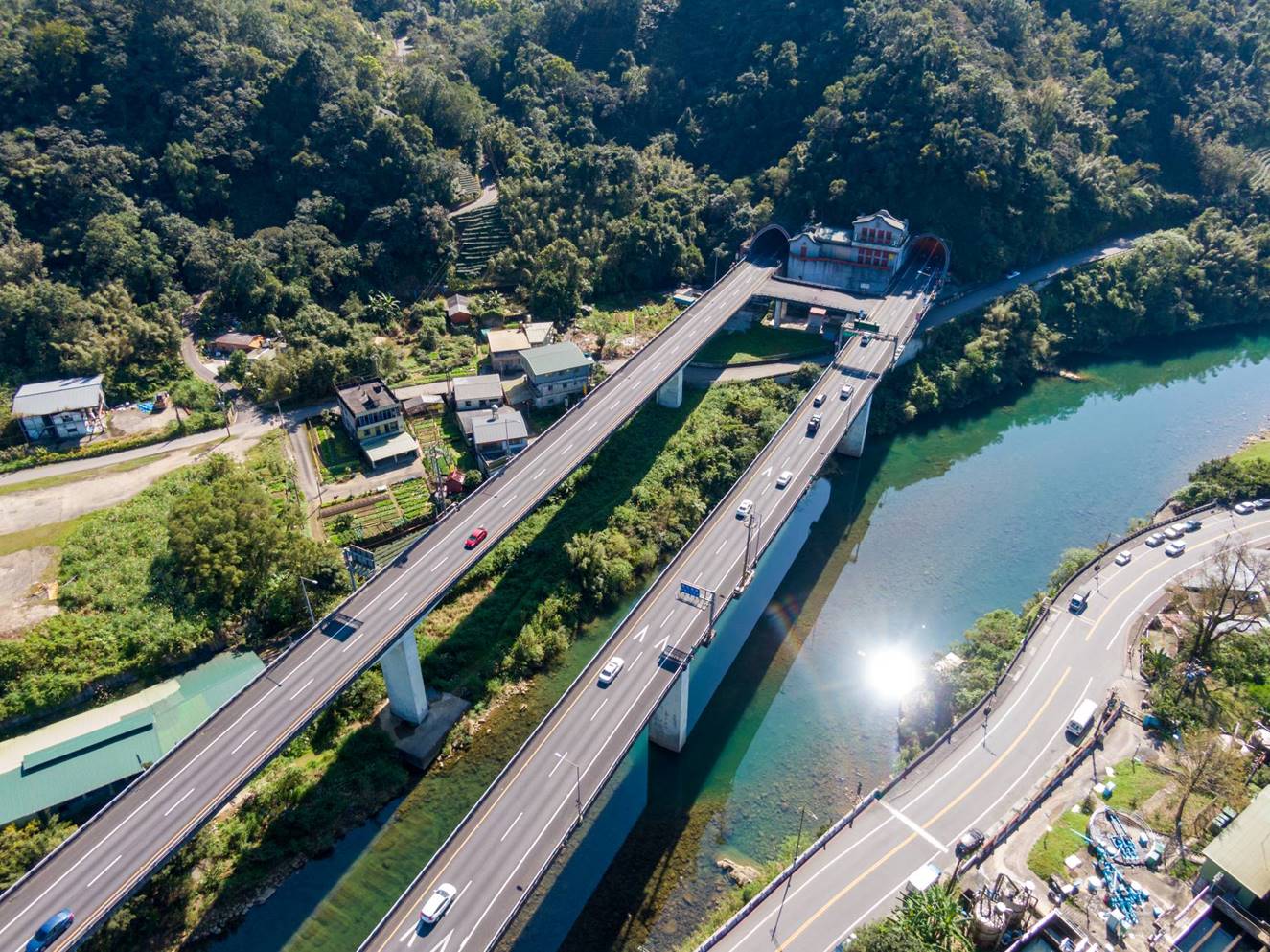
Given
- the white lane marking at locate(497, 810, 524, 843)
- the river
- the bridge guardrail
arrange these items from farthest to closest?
the river, the white lane marking at locate(497, 810, 524, 843), the bridge guardrail

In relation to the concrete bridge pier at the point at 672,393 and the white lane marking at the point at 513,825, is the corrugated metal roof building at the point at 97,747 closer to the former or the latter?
the white lane marking at the point at 513,825

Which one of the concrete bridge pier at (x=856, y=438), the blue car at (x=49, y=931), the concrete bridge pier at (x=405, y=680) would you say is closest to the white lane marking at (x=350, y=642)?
the concrete bridge pier at (x=405, y=680)

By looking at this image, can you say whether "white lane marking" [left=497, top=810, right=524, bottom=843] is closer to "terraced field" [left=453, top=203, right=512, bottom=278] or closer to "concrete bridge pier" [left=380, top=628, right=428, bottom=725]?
"concrete bridge pier" [left=380, top=628, right=428, bottom=725]

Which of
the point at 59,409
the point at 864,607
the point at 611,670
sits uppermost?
the point at 59,409

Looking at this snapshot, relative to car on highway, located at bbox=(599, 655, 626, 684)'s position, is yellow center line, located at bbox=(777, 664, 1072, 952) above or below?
below

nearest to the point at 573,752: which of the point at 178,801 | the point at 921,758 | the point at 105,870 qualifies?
the point at 178,801

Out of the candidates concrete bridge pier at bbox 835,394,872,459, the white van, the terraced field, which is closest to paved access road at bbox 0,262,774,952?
concrete bridge pier at bbox 835,394,872,459

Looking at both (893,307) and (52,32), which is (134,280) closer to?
(52,32)

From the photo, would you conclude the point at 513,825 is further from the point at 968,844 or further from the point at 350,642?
the point at 968,844
